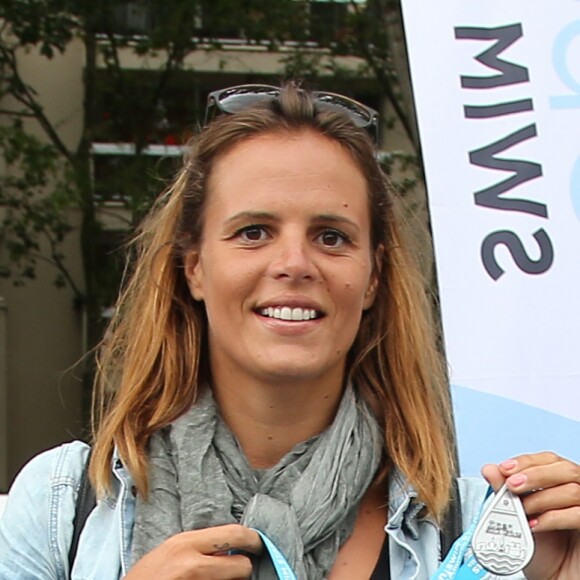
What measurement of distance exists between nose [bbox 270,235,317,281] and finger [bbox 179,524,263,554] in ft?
1.23

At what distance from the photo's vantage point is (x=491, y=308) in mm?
2514

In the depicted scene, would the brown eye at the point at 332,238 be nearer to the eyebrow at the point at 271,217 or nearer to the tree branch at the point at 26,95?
the eyebrow at the point at 271,217

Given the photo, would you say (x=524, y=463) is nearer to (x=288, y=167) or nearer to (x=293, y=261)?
(x=293, y=261)

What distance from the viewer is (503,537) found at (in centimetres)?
137

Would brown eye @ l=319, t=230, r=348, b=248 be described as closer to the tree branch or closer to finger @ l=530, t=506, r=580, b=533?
finger @ l=530, t=506, r=580, b=533

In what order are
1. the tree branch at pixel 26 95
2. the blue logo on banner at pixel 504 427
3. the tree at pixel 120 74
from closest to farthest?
the blue logo on banner at pixel 504 427
the tree at pixel 120 74
the tree branch at pixel 26 95

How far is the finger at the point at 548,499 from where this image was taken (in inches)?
54.8

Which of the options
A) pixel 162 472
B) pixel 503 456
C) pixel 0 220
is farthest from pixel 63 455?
pixel 0 220

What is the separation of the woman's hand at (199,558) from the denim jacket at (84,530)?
12 centimetres

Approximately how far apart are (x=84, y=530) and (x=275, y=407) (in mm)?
348

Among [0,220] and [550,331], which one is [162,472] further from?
[0,220]

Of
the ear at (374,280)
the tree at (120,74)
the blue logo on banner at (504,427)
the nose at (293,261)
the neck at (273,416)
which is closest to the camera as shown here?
the nose at (293,261)

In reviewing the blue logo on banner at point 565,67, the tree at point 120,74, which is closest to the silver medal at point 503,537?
the blue logo on banner at point 565,67

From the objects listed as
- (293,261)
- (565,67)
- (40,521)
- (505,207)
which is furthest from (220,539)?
(565,67)
